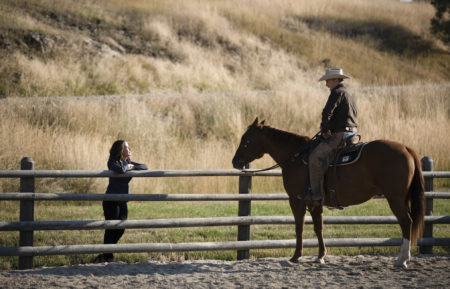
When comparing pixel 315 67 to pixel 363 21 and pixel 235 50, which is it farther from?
pixel 363 21

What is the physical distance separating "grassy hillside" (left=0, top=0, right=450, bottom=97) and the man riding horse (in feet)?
46.8

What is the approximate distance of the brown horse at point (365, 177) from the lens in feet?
23.9

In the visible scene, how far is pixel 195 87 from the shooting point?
25.7 m

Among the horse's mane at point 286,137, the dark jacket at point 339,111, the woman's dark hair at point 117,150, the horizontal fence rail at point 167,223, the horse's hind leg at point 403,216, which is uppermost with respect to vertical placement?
the dark jacket at point 339,111

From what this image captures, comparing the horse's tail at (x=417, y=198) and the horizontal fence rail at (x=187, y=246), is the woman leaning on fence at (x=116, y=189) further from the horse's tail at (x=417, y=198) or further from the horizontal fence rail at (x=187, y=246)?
the horse's tail at (x=417, y=198)

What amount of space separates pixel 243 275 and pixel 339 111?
2561 millimetres

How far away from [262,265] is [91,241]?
10.5 ft

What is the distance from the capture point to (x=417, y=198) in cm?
736

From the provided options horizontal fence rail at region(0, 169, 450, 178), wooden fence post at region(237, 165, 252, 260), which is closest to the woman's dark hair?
horizontal fence rail at region(0, 169, 450, 178)

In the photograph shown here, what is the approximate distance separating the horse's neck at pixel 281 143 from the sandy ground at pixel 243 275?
1.53 meters

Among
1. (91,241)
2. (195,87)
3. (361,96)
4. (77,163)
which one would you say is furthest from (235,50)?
(91,241)

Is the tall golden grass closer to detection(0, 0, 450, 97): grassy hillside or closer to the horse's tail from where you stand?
detection(0, 0, 450, 97): grassy hillside

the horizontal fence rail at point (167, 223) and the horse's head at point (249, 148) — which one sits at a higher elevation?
the horse's head at point (249, 148)

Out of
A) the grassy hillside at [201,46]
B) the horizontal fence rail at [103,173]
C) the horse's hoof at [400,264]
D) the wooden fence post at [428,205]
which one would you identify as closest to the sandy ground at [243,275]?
the horse's hoof at [400,264]
